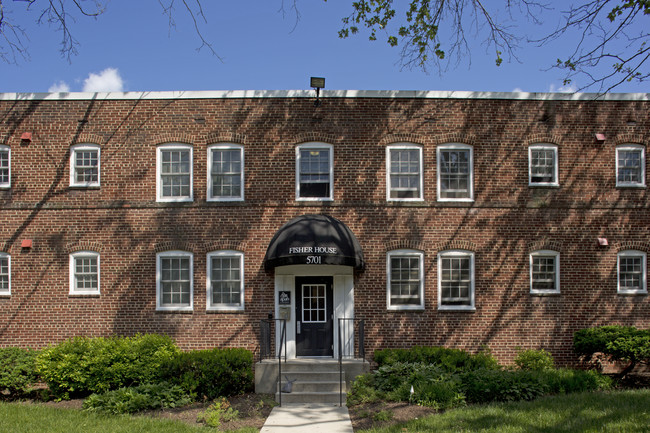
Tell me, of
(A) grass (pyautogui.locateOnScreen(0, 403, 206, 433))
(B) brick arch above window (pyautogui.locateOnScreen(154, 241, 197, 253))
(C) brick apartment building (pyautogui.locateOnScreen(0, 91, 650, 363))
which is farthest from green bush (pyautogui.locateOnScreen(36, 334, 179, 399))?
(B) brick arch above window (pyautogui.locateOnScreen(154, 241, 197, 253))

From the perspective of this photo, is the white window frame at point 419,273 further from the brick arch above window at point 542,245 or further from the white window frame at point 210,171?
the white window frame at point 210,171

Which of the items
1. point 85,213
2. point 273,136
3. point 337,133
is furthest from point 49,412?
point 337,133

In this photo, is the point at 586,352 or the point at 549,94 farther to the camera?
the point at 549,94

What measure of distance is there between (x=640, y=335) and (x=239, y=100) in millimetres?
11847

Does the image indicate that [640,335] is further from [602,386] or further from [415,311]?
[415,311]

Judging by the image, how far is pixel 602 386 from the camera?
41.7 ft

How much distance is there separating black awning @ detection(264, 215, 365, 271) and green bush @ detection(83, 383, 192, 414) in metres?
3.74

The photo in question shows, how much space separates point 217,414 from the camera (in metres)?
10.6

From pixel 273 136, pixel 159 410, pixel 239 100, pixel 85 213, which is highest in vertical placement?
pixel 239 100

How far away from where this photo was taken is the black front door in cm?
1469

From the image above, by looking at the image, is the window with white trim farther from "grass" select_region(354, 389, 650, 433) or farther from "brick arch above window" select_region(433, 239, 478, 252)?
"grass" select_region(354, 389, 650, 433)

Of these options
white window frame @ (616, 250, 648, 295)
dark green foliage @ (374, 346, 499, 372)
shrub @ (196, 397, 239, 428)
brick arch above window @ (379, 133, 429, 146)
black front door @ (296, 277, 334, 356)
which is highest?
brick arch above window @ (379, 133, 429, 146)

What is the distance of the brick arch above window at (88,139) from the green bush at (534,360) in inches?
484

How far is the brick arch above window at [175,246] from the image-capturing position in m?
14.9
